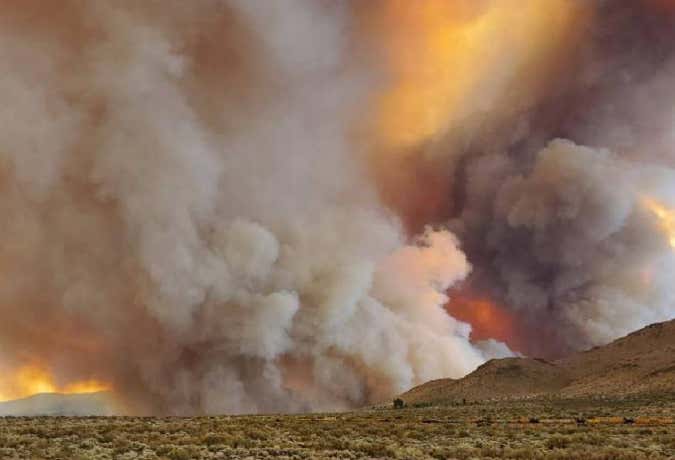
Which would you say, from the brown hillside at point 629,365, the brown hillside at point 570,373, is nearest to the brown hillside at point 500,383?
the brown hillside at point 570,373

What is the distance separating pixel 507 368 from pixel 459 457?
138 meters

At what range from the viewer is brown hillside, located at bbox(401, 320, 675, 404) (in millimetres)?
118938

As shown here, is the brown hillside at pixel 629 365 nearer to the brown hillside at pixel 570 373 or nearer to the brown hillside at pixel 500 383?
the brown hillside at pixel 570 373

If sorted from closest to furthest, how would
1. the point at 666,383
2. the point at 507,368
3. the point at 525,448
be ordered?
1. the point at 525,448
2. the point at 666,383
3. the point at 507,368

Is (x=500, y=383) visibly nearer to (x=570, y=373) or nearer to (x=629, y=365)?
(x=570, y=373)

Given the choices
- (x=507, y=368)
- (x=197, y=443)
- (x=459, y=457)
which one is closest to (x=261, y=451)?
(x=197, y=443)

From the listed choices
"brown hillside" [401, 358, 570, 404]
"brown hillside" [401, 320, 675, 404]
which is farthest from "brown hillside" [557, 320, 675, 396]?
"brown hillside" [401, 358, 570, 404]

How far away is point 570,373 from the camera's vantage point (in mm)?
146750

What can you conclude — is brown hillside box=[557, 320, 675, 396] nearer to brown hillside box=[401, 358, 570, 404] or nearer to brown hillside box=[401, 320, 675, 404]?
brown hillside box=[401, 320, 675, 404]

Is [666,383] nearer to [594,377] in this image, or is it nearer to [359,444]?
[594,377]

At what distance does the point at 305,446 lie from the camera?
27.7m

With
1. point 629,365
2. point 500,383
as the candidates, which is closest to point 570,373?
point 500,383

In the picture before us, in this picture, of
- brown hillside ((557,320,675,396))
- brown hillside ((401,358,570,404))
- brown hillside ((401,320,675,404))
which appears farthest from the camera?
brown hillside ((401,358,570,404))

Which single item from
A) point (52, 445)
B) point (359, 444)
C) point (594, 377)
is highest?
point (594, 377)
